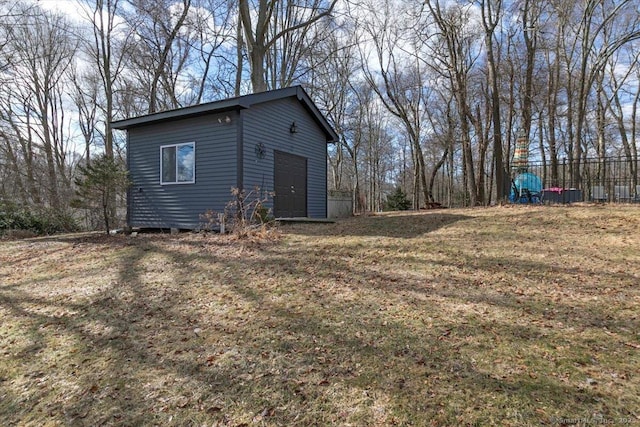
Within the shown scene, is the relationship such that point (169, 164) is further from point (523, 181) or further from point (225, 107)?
point (523, 181)

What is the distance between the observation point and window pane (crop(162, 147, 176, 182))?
32.2 ft

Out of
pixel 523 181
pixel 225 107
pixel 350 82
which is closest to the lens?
pixel 225 107

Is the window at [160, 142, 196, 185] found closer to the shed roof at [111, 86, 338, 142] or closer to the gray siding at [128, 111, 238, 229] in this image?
the gray siding at [128, 111, 238, 229]

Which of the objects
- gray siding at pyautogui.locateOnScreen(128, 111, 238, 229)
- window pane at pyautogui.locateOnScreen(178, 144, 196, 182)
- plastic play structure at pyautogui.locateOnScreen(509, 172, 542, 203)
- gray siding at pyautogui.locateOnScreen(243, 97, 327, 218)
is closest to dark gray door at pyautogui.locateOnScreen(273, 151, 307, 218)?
gray siding at pyautogui.locateOnScreen(243, 97, 327, 218)

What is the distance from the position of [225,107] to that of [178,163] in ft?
7.56

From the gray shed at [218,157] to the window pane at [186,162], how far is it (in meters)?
0.03

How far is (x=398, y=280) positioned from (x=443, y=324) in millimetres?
1251

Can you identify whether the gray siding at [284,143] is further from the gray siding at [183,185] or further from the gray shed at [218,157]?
the gray siding at [183,185]

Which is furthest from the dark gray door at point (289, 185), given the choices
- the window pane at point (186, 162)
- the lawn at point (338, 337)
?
the lawn at point (338, 337)

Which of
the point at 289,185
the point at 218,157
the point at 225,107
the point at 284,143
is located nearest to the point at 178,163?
the point at 218,157

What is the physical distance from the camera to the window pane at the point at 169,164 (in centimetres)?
980

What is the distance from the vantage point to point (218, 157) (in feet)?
29.6

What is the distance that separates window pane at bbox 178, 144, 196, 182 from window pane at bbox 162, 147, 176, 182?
0.23 meters

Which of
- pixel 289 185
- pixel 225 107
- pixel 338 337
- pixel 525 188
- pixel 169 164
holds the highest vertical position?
pixel 225 107
